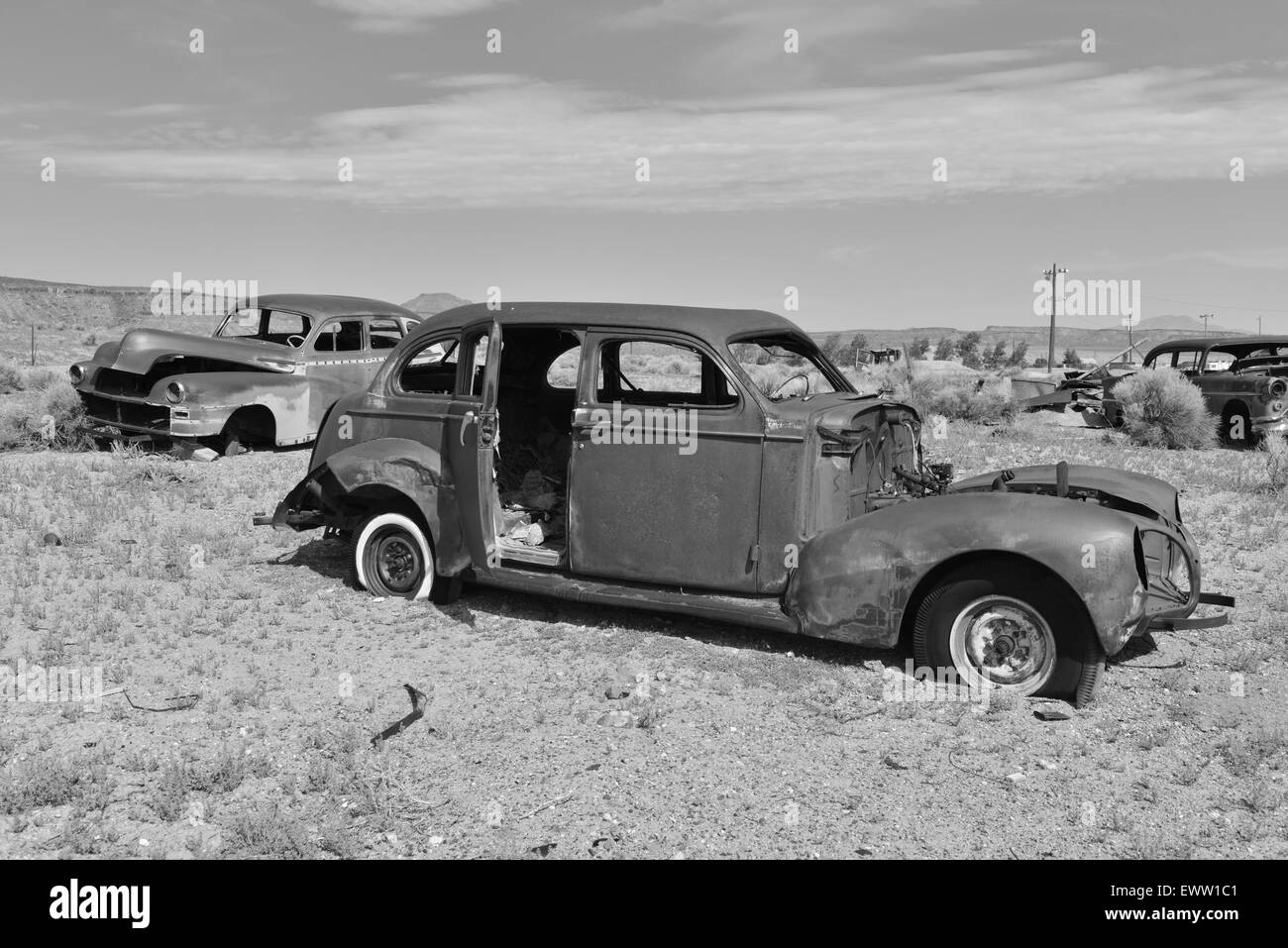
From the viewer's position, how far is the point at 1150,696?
551 cm

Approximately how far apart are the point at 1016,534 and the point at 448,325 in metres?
3.72

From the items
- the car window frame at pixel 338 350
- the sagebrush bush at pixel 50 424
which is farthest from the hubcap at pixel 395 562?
the sagebrush bush at pixel 50 424

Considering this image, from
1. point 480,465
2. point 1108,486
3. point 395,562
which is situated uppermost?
point 480,465

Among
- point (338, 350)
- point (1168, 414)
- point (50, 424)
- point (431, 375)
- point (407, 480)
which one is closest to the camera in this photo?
point (407, 480)

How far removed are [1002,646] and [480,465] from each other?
10.0 ft

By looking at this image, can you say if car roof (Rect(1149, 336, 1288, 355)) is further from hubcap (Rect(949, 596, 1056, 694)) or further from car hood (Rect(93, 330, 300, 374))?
hubcap (Rect(949, 596, 1056, 694))

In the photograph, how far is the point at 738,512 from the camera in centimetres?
598

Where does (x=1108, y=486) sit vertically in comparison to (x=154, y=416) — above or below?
below

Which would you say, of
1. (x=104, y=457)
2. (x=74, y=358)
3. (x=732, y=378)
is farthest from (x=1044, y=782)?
(x=74, y=358)

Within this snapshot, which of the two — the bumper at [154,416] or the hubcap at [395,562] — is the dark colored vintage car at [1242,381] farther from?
the bumper at [154,416]

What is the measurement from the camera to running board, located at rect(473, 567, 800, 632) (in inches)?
233

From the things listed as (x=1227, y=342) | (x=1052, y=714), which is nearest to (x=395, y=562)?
(x=1052, y=714)

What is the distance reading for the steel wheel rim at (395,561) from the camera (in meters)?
7.30
